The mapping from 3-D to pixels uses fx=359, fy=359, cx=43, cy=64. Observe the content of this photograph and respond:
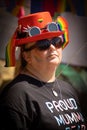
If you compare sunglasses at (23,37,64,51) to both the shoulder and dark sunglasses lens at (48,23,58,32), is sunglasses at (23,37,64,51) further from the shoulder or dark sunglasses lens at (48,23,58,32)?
the shoulder

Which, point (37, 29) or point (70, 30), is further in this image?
point (70, 30)

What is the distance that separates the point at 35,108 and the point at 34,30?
0.28 meters

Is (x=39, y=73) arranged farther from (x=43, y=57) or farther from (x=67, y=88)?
(x=67, y=88)

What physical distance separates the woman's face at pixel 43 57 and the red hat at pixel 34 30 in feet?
0.14

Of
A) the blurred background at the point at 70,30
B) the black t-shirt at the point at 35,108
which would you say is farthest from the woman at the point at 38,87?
the blurred background at the point at 70,30

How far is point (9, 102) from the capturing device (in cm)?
125

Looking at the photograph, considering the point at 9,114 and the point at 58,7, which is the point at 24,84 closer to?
the point at 9,114

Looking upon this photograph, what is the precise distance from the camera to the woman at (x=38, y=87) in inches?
49.4

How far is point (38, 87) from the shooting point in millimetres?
1334

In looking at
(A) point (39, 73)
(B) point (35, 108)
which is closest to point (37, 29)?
(A) point (39, 73)

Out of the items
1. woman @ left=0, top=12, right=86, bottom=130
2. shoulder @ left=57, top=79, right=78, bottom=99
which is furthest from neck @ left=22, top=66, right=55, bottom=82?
shoulder @ left=57, top=79, right=78, bottom=99

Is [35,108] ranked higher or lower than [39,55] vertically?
lower

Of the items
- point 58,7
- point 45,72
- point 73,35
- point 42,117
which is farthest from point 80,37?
point 42,117

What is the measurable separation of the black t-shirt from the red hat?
107 mm
